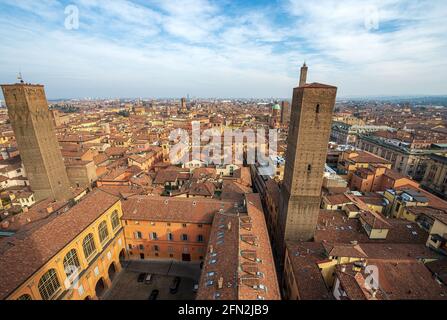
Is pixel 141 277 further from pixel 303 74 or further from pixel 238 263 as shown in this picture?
pixel 303 74

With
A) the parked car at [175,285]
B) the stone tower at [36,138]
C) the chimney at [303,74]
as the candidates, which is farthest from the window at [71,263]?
the chimney at [303,74]

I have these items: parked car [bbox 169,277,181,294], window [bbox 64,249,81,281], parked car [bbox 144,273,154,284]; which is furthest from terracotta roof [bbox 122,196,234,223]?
window [bbox 64,249,81,281]

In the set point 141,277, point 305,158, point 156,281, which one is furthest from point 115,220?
point 305,158

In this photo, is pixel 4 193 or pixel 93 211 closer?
pixel 93 211

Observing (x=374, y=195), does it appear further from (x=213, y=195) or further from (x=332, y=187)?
(x=213, y=195)

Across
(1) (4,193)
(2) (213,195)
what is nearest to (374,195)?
(2) (213,195)

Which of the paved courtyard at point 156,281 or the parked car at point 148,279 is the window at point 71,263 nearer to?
the paved courtyard at point 156,281
